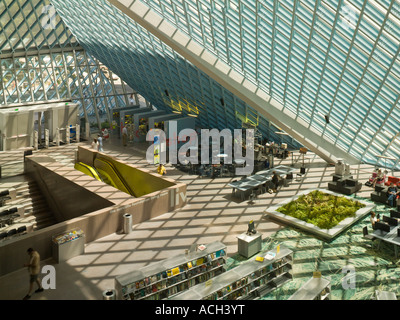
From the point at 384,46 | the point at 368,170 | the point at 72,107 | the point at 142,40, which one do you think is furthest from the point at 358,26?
the point at 72,107

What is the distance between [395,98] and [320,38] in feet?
13.1

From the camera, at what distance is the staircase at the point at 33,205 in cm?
2086

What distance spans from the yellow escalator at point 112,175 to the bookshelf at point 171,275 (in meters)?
9.50

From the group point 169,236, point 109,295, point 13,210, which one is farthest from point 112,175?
point 109,295

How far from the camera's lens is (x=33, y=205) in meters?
21.8

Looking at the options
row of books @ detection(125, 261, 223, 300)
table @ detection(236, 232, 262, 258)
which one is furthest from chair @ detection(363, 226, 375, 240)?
row of books @ detection(125, 261, 223, 300)

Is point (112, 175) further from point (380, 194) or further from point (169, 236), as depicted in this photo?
point (380, 194)

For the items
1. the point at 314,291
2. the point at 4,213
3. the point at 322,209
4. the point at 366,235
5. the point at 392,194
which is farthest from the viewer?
the point at 392,194

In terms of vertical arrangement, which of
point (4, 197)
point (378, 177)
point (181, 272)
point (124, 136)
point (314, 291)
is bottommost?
point (181, 272)

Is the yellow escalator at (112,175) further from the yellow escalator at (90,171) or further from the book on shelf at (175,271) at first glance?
the book on shelf at (175,271)

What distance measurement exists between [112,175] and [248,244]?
35.5ft

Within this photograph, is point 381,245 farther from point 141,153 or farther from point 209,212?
point 141,153
